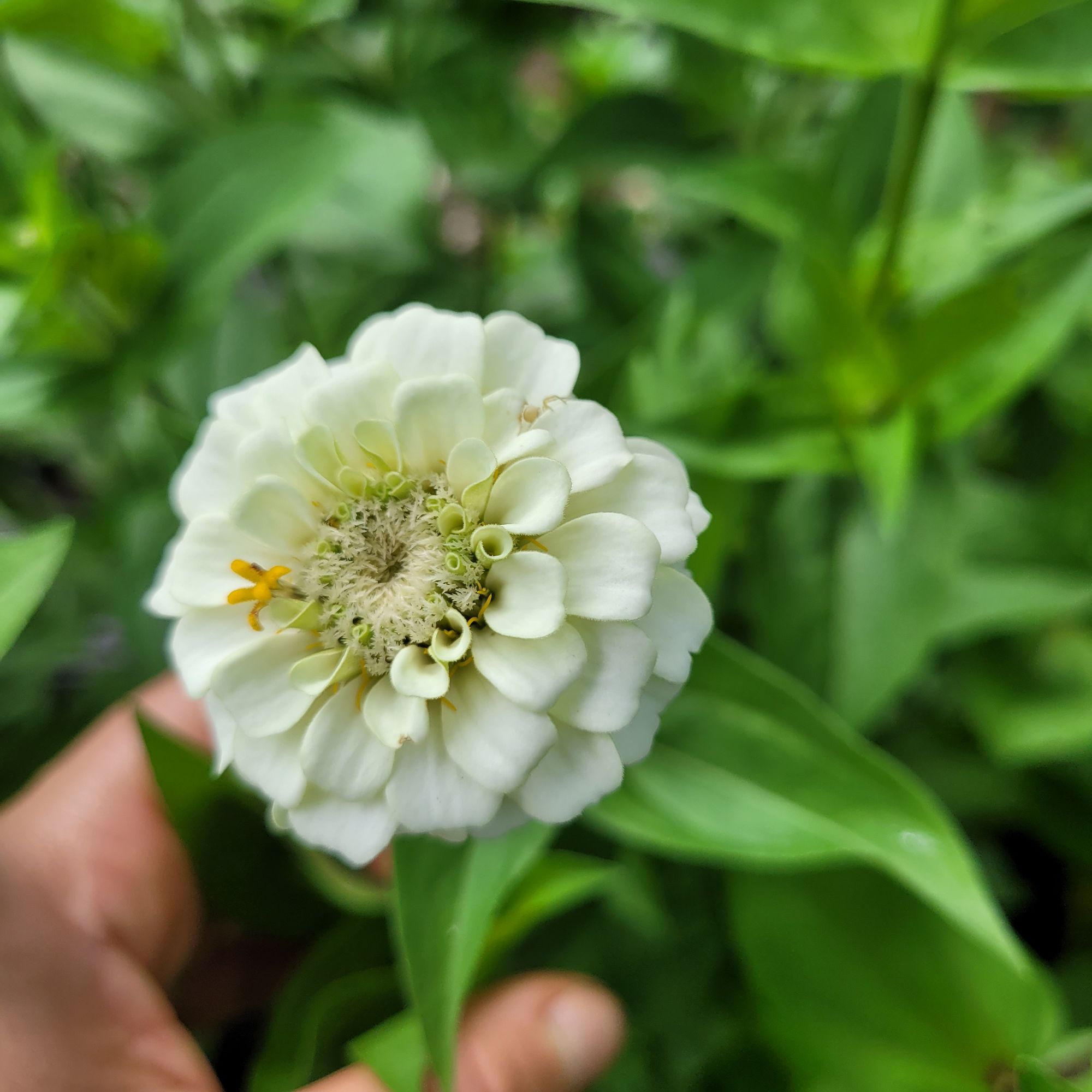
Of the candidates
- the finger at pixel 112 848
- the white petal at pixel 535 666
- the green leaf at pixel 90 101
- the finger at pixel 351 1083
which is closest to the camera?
the white petal at pixel 535 666

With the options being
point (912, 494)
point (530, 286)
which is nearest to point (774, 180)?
point (912, 494)

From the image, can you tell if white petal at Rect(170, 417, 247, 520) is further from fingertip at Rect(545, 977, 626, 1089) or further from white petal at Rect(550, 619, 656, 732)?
fingertip at Rect(545, 977, 626, 1089)

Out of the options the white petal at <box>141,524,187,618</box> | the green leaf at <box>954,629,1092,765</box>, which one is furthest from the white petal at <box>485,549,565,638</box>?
the green leaf at <box>954,629,1092,765</box>

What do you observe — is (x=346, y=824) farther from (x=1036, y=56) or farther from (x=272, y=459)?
(x=1036, y=56)

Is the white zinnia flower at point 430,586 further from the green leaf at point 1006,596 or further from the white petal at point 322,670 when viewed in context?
the green leaf at point 1006,596

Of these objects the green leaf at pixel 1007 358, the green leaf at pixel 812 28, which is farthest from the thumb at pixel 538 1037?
the green leaf at pixel 812 28

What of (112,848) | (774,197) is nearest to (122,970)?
(112,848)
